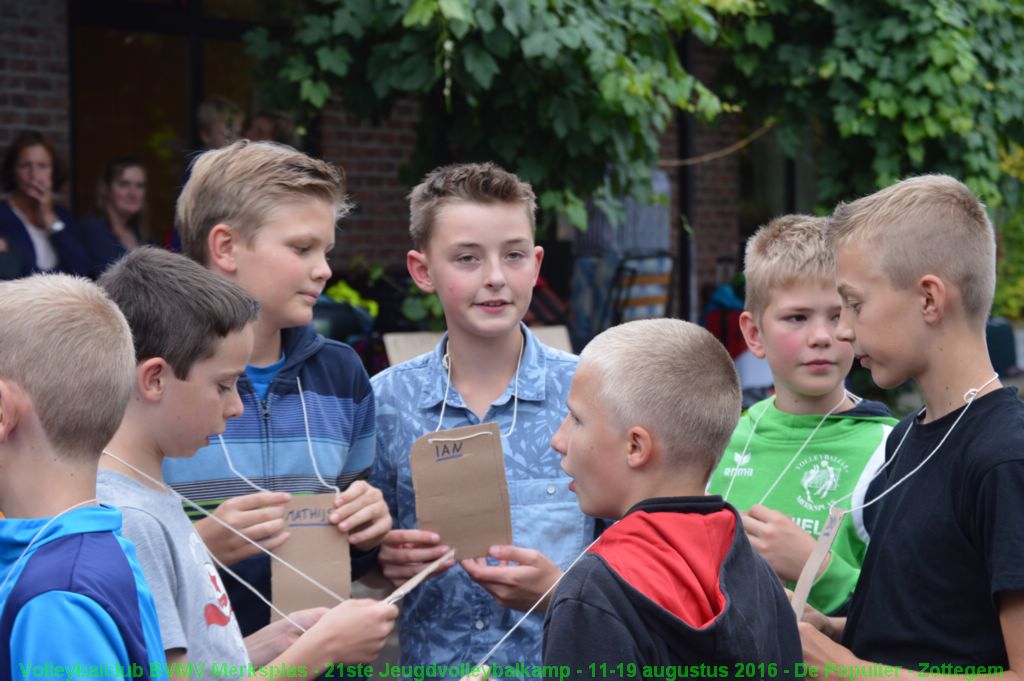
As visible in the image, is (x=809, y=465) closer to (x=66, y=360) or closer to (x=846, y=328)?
(x=846, y=328)

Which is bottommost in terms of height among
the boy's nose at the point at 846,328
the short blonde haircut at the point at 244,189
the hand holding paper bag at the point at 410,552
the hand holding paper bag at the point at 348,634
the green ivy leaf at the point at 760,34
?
the hand holding paper bag at the point at 348,634

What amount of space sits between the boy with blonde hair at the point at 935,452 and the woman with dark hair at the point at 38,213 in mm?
4280

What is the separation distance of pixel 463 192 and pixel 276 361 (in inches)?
22.1

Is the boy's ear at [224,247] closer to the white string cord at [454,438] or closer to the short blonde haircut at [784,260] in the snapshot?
the white string cord at [454,438]

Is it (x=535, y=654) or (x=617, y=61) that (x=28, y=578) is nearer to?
(x=535, y=654)

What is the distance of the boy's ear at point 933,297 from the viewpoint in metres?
1.87

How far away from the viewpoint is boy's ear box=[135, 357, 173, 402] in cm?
185

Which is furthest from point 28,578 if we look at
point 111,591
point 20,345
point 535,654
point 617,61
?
point 617,61

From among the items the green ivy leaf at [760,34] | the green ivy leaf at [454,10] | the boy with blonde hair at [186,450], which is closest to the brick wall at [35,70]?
the green ivy leaf at [454,10]

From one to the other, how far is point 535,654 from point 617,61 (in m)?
3.50

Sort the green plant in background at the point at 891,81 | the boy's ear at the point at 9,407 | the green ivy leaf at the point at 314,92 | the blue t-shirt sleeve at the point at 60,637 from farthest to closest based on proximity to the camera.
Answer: the green plant in background at the point at 891,81, the green ivy leaf at the point at 314,92, the boy's ear at the point at 9,407, the blue t-shirt sleeve at the point at 60,637

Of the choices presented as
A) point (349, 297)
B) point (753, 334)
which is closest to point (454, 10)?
point (349, 297)

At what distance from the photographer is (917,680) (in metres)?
1.75

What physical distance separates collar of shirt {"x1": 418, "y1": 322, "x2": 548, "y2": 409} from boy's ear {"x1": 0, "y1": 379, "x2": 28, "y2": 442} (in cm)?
105
